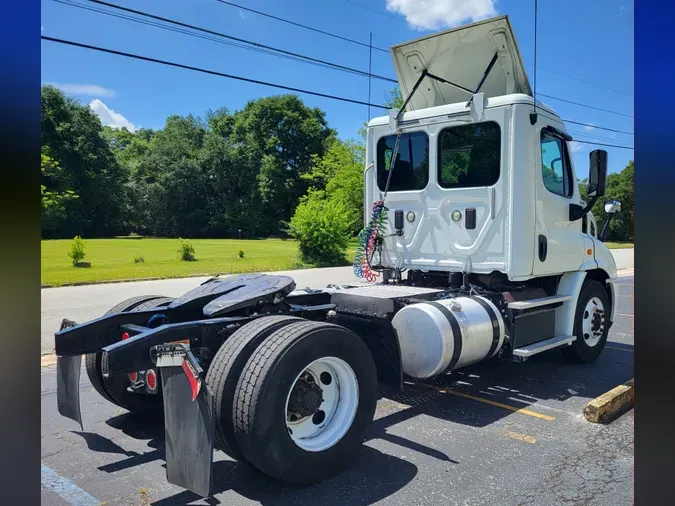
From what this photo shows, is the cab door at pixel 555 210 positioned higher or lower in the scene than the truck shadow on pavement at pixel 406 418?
higher

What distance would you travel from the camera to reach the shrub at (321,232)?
66.3 feet

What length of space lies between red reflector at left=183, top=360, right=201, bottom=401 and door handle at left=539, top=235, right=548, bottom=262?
4.26m

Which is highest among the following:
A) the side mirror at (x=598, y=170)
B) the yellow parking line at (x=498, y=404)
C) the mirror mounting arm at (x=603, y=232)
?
the side mirror at (x=598, y=170)

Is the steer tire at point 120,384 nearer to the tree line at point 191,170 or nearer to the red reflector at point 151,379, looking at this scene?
the red reflector at point 151,379

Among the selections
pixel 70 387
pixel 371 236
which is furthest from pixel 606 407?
pixel 70 387

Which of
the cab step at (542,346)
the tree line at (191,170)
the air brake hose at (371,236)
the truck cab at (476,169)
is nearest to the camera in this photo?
the cab step at (542,346)

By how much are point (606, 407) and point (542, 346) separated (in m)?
1.01

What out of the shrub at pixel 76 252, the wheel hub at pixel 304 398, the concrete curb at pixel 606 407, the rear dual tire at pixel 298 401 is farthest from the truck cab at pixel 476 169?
the shrub at pixel 76 252

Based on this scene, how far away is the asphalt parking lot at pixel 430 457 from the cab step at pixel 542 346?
0.47 m

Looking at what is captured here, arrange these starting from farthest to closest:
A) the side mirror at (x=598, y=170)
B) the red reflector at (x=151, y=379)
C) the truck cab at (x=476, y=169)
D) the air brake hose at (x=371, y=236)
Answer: the air brake hose at (x=371, y=236), the side mirror at (x=598, y=170), the truck cab at (x=476, y=169), the red reflector at (x=151, y=379)

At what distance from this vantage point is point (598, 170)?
19.7 feet
